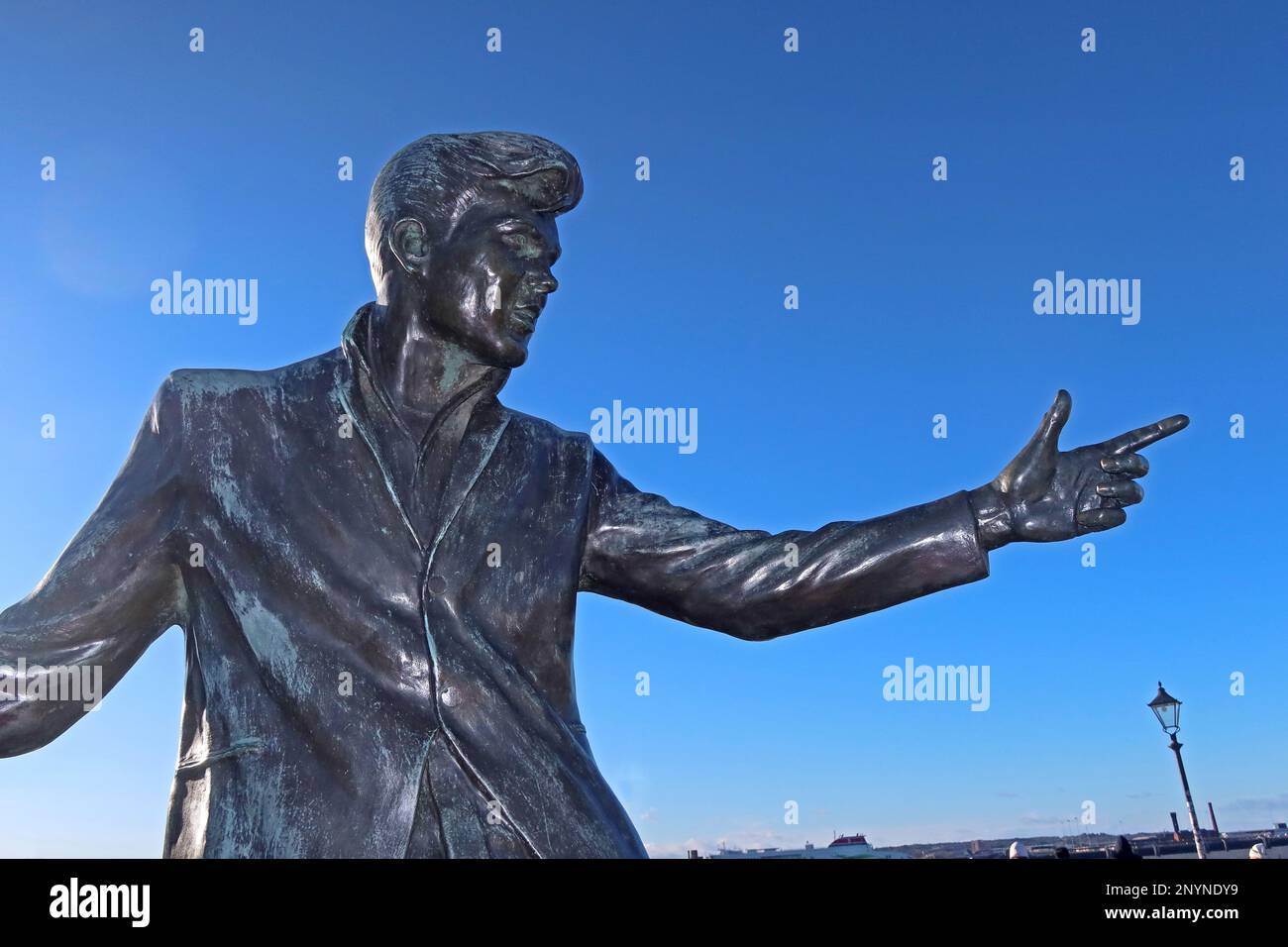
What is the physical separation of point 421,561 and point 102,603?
98 cm

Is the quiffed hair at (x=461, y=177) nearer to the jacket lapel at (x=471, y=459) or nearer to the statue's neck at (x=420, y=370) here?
the statue's neck at (x=420, y=370)

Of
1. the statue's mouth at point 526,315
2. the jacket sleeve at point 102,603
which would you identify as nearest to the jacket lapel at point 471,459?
the statue's mouth at point 526,315

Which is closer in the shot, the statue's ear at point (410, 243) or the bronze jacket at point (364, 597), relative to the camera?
the bronze jacket at point (364, 597)

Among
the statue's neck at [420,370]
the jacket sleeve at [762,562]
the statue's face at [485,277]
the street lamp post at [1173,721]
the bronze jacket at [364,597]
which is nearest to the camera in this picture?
the bronze jacket at [364,597]

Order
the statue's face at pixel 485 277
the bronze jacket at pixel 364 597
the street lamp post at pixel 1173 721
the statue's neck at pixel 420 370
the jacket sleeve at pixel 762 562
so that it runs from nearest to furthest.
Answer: the bronze jacket at pixel 364 597 → the jacket sleeve at pixel 762 562 → the statue's face at pixel 485 277 → the statue's neck at pixel 420 370 → the street lamp post at pixel 1173 721

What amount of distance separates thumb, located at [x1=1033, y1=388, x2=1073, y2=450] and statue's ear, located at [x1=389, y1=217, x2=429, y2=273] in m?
2.12

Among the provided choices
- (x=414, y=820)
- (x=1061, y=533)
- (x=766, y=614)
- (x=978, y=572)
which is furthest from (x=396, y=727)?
(x=1061, y=533)

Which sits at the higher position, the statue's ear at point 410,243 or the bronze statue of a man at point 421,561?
the statue's ear at point 410,243

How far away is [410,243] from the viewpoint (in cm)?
412

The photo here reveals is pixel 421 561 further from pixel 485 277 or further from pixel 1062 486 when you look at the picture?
pixel 1062 486

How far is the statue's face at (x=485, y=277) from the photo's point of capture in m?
4.04
